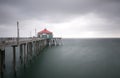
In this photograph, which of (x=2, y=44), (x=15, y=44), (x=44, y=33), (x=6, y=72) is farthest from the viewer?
(x=44, y=33)

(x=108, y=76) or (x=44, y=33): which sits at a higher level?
(x=44, y=33)

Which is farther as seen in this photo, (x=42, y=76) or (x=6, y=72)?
(x=6, y=72)

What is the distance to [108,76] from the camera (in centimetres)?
1505

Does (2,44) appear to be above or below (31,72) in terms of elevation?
above

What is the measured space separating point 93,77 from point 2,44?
39.3 ft

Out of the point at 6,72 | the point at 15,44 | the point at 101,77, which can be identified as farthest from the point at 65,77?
the point at 6,72

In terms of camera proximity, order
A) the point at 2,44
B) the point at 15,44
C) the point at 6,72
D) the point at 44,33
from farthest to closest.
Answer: the point at 44,33 → the point at 6,72 → the point at 15,44 → the point at 2,44

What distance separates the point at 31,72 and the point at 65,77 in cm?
532

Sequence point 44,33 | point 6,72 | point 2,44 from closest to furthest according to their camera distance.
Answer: point 2,44, point 6,72, point 44,33

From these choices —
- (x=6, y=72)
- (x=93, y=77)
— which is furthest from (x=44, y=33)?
(x=93, y=77)

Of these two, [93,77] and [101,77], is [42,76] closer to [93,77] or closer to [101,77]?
[93,77]

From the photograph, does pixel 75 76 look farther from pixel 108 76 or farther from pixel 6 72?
pixel 6 72

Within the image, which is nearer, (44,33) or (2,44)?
(2,44)

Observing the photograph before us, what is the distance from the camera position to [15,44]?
14203mm
